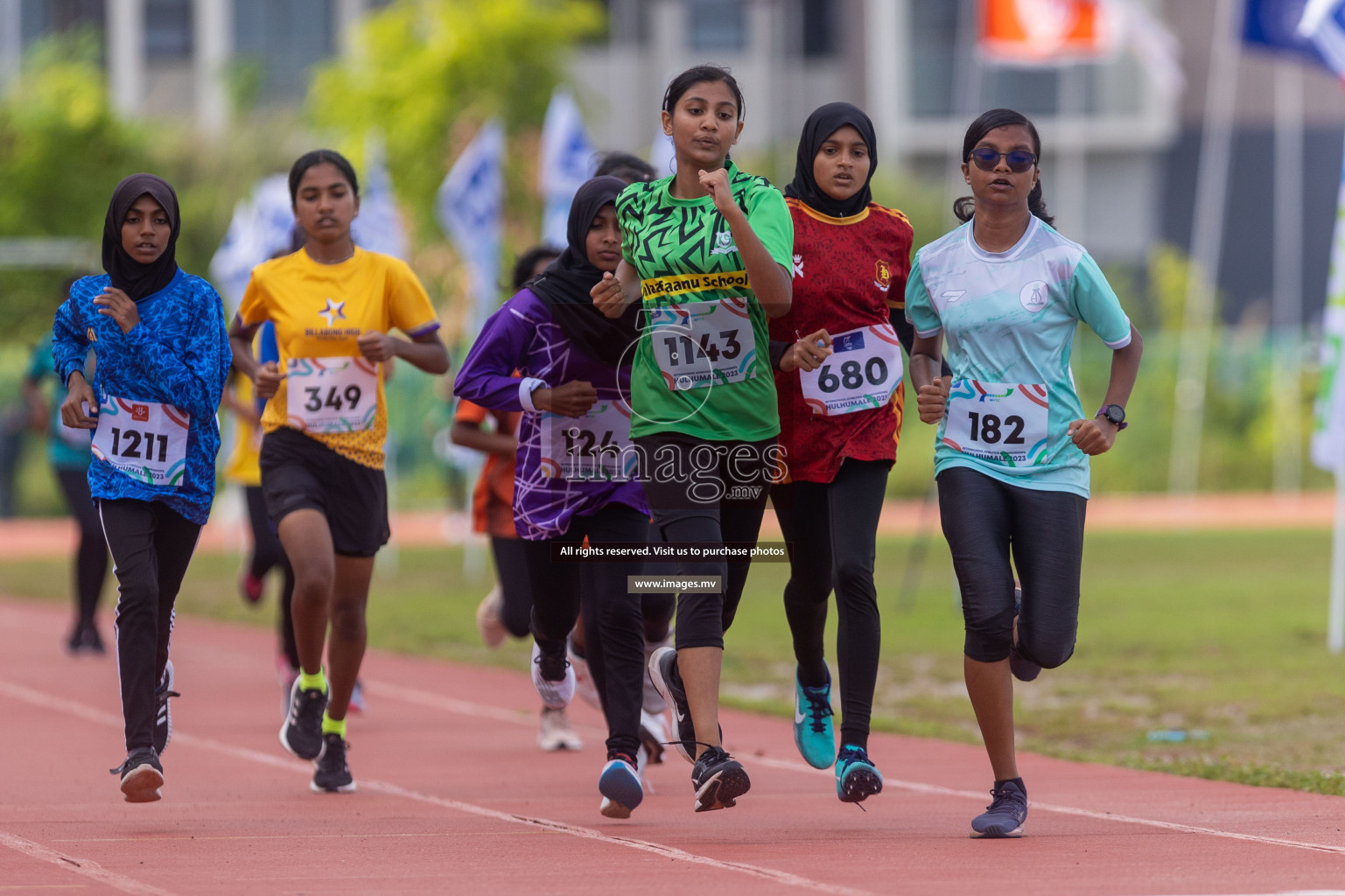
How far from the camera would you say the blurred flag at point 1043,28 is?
1189 inches

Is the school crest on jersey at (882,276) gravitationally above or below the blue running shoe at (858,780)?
above

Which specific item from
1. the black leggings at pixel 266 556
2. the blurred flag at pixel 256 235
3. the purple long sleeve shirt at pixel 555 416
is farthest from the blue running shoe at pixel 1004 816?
the blurred flag at pixel 256 235

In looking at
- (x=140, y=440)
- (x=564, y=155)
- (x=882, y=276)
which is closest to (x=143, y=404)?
(x=140, y=440)

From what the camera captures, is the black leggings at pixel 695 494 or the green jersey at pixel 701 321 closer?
the green jersey at pixel 701 321

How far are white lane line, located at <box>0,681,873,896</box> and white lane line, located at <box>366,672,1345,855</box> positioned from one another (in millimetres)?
1347

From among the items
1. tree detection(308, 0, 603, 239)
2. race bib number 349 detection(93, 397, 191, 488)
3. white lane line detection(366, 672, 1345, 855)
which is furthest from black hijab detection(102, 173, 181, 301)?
tree detection(308, 0, 603, 239)

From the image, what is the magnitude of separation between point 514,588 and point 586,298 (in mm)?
2524

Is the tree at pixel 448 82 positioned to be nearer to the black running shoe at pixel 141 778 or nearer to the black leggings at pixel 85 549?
the black leggings at pixel 85 549

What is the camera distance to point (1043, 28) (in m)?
30.6

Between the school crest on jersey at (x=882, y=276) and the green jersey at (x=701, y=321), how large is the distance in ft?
1.36

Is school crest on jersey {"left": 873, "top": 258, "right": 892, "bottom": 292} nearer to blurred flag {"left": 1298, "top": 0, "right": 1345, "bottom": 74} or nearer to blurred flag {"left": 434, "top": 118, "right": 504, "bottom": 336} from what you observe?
blurred flag {"left": 1298, "top": 0, "right": 1345, "bottom": 74}

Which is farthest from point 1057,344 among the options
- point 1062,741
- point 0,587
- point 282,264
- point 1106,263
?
point 1106,263

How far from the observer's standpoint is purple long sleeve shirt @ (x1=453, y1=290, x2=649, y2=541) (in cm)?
696

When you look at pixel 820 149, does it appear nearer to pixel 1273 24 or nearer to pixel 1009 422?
pixel 1009 422
